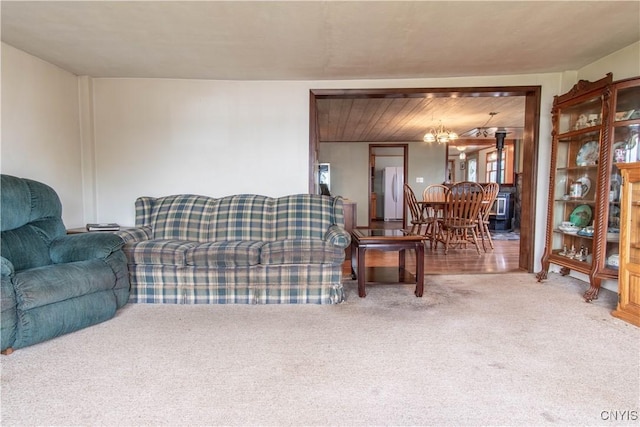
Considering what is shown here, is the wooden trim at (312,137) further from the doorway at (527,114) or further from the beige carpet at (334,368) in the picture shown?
the beige carpet at (334,368)

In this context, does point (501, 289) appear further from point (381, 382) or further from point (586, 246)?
point (381, 382)

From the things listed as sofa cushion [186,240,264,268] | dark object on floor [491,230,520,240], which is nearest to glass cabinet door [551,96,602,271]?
sofa cushion [186,240,264,268]

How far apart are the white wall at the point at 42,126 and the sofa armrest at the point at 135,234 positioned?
3.22 ft

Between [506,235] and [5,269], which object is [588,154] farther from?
[5,269]

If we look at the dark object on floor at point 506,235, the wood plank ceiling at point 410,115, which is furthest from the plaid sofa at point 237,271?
the dark object on floor at point 506,235

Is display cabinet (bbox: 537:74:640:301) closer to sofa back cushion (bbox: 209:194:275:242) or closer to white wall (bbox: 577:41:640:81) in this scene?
white wall (bbox: 577:41:640:81)

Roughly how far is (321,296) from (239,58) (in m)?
2.22

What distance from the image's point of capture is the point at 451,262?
431 centimetres

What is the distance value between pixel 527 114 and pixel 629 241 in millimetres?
1963

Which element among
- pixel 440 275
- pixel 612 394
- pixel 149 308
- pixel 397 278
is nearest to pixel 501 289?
pixel 440 275

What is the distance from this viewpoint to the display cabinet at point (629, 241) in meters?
2.29

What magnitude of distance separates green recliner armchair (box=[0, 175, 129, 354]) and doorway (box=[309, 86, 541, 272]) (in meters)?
2.11

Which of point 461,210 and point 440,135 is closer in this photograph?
point 461,210

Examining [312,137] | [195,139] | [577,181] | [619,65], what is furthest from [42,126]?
[619,65]
